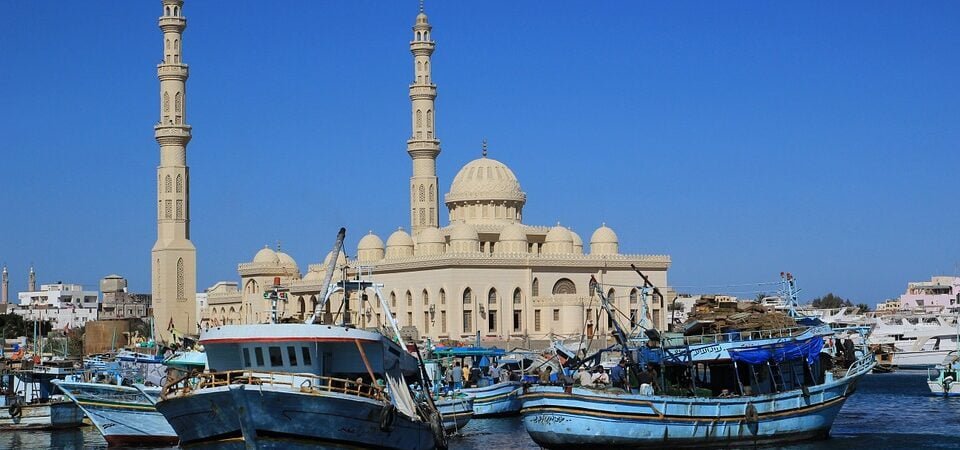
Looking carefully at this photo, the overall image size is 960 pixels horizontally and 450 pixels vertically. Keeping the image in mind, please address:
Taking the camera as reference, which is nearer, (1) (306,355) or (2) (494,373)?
(1) (306,355)

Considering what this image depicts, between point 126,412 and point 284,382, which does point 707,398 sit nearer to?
point 284,382

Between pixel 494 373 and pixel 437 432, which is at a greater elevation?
pixel 494 373

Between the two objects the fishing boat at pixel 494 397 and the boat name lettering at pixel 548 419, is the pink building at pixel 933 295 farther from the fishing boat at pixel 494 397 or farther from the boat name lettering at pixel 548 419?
the boat name lettering at pixel 548 419

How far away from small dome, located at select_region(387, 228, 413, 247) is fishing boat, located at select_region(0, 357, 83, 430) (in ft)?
133

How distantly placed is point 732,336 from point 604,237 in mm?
53798

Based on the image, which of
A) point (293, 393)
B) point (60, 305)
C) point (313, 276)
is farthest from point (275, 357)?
point (60, 305)

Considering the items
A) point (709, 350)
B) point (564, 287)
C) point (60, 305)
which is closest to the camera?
point (709, 350)

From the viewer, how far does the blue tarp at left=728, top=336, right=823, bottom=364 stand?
35.9 metres

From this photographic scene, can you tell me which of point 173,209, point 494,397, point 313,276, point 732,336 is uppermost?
point 173,209

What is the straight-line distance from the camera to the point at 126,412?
1608 inches

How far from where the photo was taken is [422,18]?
294 feet

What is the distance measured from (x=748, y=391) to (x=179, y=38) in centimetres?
5588

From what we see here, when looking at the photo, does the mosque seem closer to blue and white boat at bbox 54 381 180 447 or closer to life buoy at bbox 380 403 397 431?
blue and white boat at bbox 54 381 180 447

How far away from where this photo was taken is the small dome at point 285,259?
102 meters
